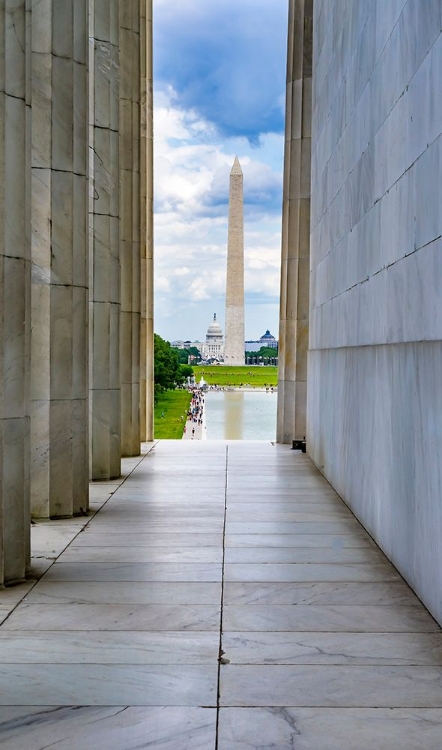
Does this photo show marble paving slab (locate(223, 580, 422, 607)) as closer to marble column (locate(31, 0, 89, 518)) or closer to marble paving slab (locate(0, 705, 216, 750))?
marble paving slab (locate(0, 705, 216, 750))

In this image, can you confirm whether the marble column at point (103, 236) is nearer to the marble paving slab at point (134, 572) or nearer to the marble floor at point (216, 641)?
the marble floor at point (216, 641)

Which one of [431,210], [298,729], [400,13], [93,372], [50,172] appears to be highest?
[400,13]

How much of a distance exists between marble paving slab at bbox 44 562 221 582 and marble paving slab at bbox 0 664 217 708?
2.99 meters

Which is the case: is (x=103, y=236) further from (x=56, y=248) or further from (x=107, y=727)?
(x=107, y=727)

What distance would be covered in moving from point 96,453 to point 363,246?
7871 millimetres

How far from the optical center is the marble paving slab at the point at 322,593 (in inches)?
388

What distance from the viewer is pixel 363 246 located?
48.1 ft

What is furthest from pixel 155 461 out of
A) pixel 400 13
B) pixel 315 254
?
pixel 400 13

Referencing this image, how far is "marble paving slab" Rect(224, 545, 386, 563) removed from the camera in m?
11.8

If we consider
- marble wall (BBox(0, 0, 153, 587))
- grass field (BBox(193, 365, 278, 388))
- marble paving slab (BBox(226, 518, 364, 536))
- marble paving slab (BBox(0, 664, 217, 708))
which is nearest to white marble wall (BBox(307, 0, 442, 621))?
marble paving slab (BBox(226, 518, 364, 536))

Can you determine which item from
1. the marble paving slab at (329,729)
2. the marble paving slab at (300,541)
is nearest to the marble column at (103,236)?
the marble paving slab at (300,541)

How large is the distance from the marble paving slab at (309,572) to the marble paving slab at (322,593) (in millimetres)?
207

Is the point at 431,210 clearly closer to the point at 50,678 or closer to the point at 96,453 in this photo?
the point at 50,678

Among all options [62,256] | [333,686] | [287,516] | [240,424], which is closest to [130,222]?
[62,256]
